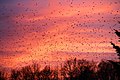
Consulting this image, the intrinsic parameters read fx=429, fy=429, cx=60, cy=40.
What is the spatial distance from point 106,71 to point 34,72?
29.3 meters

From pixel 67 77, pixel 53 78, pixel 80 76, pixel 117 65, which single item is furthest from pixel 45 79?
pixel 117 65

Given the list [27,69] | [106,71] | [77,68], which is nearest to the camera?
[106,71]

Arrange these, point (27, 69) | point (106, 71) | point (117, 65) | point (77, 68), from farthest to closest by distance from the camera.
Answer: point (27, 69) → point (77, 68) → point (106, 71) → point (117, 65)

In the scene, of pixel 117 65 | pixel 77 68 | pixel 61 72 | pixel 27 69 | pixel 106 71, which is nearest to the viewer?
pixel 117 65

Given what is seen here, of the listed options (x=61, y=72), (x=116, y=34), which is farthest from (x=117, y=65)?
(x=61, y=72)

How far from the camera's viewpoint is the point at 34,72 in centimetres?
12088

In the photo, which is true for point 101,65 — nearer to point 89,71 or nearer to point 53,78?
point 89,71

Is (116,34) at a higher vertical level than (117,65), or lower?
higher

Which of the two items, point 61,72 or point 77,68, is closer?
point 77,68

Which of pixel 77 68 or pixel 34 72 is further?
pixel 34 72

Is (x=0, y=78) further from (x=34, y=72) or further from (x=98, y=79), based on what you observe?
(x=98, y=79)

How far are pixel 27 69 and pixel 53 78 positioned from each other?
8027 mm

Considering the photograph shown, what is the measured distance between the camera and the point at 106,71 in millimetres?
97688

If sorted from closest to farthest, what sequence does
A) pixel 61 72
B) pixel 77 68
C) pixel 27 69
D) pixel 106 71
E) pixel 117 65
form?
pixel 117 65 → pixel 106 71 → pixel 77 68 → pixel 61 72 → pixel 27 69
